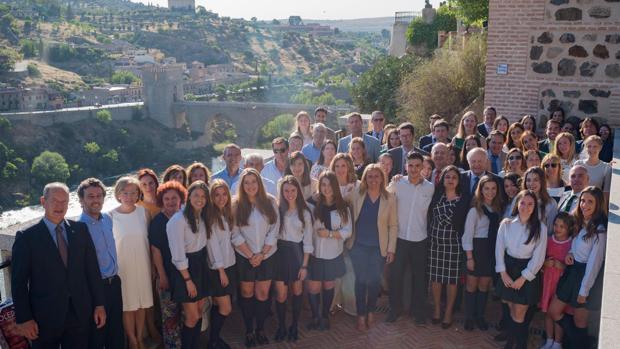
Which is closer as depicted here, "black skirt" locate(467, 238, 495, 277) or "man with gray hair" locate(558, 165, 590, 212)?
"man with gray hair" locate(558, 165, 590, 212)

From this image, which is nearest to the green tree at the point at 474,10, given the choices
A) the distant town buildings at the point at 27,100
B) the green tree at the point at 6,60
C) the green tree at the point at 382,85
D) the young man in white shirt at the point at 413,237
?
the green tree at the point at 382,85

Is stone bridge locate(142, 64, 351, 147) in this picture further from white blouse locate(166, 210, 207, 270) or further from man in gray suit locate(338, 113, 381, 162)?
white blouse locate(166, 210, 207, 270)

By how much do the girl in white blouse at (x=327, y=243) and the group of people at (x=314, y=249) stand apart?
0.01 m

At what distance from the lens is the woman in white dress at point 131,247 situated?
3.52 meters

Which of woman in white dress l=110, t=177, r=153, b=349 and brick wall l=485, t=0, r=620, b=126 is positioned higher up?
brick wall l=485, t=0, r=620, b=126

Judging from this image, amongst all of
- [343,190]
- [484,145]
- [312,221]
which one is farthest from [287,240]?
[484,145]

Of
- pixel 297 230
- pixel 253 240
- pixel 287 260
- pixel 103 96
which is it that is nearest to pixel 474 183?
pixel 297 230

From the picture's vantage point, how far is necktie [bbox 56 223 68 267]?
3.03 meters

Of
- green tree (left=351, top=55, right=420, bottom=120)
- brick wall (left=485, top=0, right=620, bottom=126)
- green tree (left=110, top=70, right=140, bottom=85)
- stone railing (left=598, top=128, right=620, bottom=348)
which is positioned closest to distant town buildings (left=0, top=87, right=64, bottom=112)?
green tree (left=110, top=70, right=140, bottom=85)

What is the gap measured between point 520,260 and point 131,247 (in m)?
2.57

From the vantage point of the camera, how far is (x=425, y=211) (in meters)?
4.19

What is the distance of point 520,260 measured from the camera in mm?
3740

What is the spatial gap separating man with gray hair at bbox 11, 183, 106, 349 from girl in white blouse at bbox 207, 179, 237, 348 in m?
0.78

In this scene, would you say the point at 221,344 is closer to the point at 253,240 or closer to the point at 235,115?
the point at 253,240
